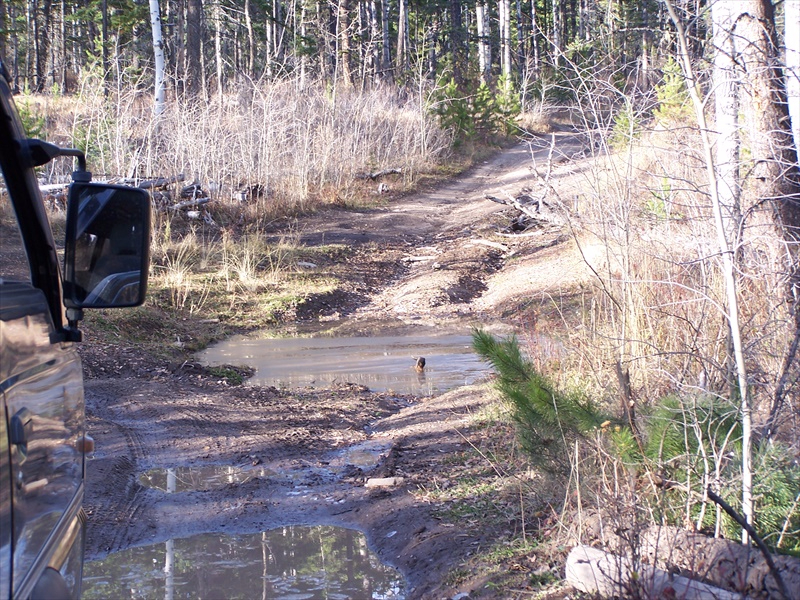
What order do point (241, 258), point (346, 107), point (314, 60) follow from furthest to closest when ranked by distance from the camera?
point (314, 60) < point (346, 107) < point (241, 258)

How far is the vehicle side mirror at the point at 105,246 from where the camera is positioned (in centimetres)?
228

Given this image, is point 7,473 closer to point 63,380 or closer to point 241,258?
point 63,380

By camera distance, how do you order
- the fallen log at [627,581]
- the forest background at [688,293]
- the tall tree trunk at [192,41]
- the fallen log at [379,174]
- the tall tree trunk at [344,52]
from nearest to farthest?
the fallen log at [627,581] → the forest background at [688,293] → the fallen log at [379,174] → the tall tree trunk at [192,41] → the tall tree trunk at [344,52]

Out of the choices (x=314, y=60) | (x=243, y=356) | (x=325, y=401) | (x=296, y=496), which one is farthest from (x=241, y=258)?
(x=314, y=60)

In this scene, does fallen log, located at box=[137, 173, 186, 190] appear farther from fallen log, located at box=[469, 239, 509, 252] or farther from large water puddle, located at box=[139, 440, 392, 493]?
large water puddle, located at box=[139, 440, 392, 493]

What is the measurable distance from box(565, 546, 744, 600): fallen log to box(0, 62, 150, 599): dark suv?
182 cm

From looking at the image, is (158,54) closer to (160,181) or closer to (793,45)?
(160,181)

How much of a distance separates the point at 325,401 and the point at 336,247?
7023 millimetres

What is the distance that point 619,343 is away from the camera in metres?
4.96

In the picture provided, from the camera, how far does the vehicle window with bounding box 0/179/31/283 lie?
7.11 feet

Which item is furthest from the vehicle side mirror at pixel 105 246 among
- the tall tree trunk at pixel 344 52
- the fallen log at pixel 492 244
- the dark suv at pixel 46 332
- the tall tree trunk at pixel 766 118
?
the tall tree trunk at pixel 344 52

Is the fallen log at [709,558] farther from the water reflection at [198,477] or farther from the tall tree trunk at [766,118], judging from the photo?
the water reflection at [198,477]

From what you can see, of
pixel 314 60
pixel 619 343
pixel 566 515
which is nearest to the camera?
pixel 566 515

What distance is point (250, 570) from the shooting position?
4.12 metres
